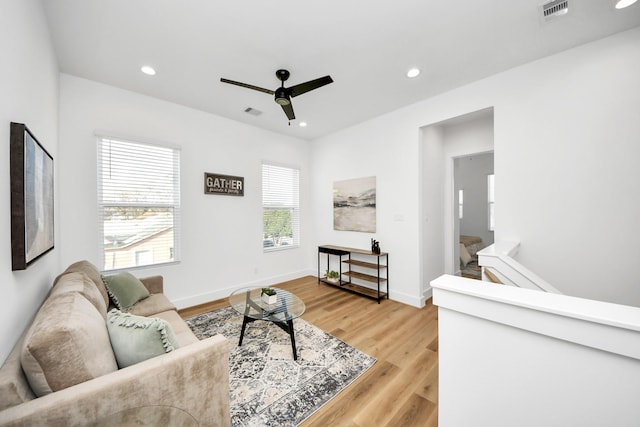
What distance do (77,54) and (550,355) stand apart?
4106mm

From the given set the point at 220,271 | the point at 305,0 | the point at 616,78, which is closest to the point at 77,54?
the point at 305,0

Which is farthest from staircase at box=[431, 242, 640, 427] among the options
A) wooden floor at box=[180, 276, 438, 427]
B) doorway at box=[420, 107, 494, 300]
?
doorway at box=[420, 107, 494, 300]

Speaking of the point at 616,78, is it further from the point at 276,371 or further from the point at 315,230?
the point at 315,230

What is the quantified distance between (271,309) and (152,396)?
1.28 m

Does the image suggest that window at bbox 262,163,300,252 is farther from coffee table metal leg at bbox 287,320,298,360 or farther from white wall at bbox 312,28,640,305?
white wall at bbox 312,28,640,305

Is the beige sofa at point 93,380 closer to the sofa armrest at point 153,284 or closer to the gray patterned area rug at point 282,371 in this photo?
the gray patterned area rug at point 282,371

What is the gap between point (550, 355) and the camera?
0.88 meters

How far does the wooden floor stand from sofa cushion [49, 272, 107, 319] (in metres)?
1.58

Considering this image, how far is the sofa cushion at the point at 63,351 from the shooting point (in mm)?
942

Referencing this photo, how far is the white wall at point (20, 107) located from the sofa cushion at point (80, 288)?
0.12 metres

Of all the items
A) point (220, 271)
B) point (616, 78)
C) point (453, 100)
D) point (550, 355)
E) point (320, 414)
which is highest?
point (453, 100)

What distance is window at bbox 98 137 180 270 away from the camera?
2.89 m

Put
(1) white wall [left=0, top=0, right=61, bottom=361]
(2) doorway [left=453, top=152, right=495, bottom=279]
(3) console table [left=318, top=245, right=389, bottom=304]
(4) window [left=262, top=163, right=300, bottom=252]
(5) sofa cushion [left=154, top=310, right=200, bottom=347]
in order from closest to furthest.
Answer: (1) white wall [left=0, top=0, right=61, bottom=361] < (5) sofa cushion [left=154, top=310, right=200, bottom=347] < (3) console table [left=318, top=245, right=389, bottom=304] < (4) window [left=262, top=163, right=300, bottom=252] < (2) doorway [left=453, top=152, right=495, bottom=279]

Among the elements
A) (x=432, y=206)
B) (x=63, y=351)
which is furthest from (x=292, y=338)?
(x=432, y=206)
